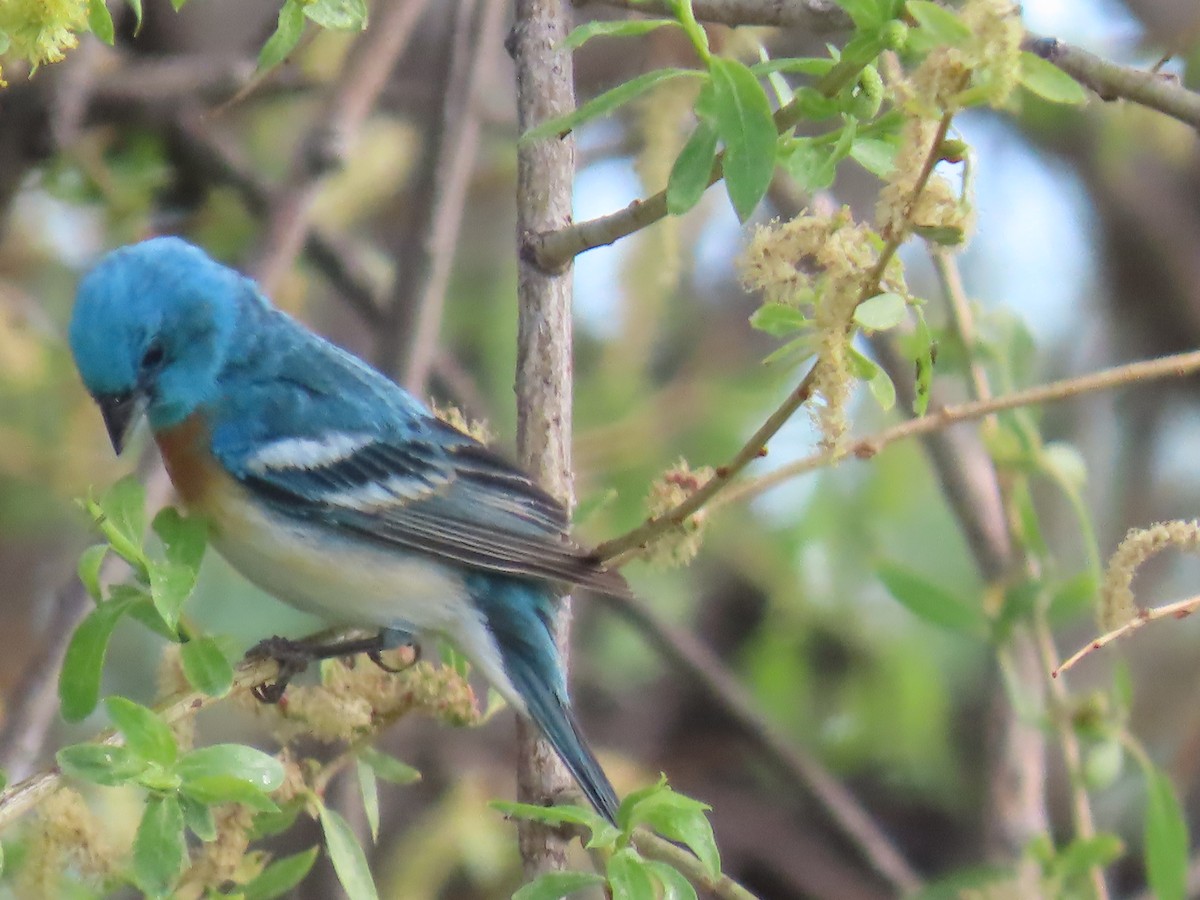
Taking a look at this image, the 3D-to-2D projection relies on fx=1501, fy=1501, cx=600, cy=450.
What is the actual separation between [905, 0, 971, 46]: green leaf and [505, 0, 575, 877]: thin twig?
891 mm

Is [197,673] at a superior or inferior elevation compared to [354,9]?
inferior

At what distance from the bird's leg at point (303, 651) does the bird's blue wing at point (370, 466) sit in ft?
0.58

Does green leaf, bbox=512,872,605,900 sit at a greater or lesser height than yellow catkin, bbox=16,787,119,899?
greater

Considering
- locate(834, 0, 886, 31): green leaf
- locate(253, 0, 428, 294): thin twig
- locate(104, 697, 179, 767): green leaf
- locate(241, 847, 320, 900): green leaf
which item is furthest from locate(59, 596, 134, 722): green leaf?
locate(253, 0, 428, 294): thin twig

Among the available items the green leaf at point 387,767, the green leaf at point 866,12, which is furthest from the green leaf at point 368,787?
the green leaf at point 866,12

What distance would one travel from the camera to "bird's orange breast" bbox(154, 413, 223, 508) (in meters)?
2.68

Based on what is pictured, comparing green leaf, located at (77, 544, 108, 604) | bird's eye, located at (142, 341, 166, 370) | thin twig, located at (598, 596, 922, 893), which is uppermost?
bird's eye, located at (142, 341, 166, 370)

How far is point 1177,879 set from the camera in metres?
2.27

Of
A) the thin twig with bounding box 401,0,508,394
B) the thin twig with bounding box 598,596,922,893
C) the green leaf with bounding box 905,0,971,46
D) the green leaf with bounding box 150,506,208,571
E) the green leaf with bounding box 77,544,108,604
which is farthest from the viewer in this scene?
the thin twig with bounding box 598,596,922,893

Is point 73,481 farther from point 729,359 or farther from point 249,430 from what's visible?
point 729,359

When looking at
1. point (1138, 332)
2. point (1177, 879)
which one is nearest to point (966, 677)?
point (1138, 332)

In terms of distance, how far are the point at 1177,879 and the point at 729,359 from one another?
2.81m

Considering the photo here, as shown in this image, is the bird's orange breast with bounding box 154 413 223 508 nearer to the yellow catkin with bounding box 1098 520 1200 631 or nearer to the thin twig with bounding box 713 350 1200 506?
the thin twig with bounding box 713 350 1200 506

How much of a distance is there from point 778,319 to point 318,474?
1363 mm
